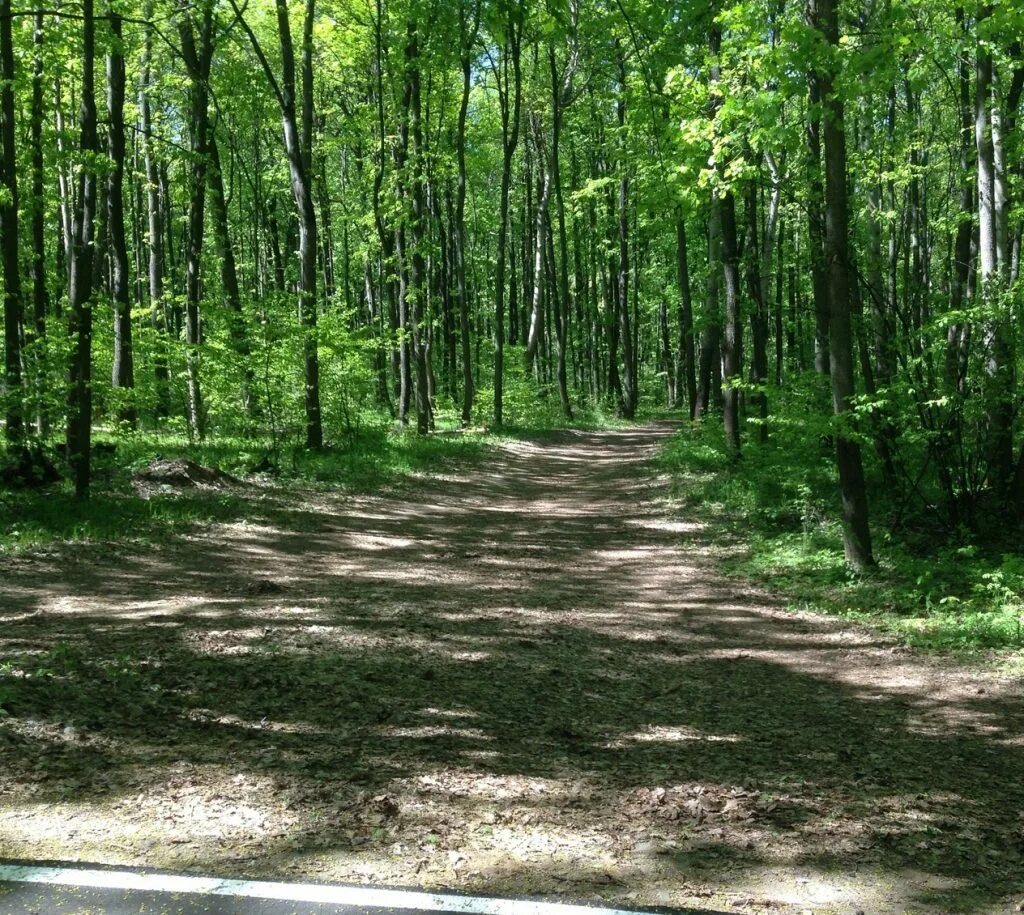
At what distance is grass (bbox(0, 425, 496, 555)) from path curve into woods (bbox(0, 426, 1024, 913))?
3.08 ft

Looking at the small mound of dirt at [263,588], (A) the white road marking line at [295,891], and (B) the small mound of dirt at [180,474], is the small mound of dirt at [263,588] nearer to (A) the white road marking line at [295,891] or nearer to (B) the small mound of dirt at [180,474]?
(A) the white road marking line at [295,891]

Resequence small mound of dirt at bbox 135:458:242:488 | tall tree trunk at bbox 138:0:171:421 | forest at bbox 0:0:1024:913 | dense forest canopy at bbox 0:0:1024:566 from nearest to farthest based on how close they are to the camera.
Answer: forest at bbox 0:0:1024:913
dense forest canopy at bbox 0:0:1024:566
small mound of dirt at bbox 135:458:242:488
tall tree trunk at bbox 138:0:171:421

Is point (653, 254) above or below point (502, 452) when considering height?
above

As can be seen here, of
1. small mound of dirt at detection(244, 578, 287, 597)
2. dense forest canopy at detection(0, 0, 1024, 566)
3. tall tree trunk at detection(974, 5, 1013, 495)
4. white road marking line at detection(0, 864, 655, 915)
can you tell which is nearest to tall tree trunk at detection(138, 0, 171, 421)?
dense forest canopy at detection(0, 0, 1024, 566)


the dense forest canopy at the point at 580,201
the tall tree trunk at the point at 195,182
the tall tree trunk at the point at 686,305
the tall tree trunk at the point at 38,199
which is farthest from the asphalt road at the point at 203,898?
the tall tree trunk at the point at 686,305

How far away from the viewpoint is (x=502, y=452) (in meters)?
20.6

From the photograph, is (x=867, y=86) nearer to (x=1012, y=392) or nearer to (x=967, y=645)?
(x=1012, y=392)

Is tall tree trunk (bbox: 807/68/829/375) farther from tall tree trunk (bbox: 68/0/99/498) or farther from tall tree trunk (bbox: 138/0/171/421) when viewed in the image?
tall tree trunk (bbox: 138/0/171/421)

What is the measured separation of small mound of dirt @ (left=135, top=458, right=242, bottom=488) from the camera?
1173 centimetres

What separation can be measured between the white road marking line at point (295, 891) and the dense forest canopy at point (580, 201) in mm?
5499

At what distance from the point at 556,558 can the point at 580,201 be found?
26.7 metres

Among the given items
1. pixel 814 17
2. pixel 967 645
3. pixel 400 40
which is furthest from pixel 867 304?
pixel 400 40

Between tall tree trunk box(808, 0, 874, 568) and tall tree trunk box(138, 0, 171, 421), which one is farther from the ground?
tall tree trunk box(138, 0, 171, 421)

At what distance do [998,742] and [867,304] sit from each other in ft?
22.5
